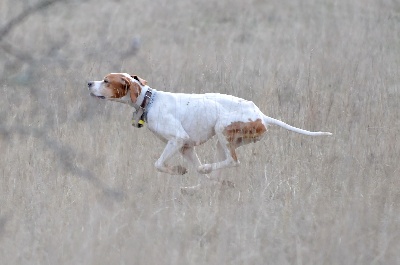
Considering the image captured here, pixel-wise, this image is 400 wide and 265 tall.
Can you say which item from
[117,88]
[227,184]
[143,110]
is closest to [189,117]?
[143,110]

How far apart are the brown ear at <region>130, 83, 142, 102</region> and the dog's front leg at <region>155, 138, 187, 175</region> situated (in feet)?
1.34

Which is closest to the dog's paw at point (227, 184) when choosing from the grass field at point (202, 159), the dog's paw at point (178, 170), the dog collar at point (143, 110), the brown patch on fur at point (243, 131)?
the grass field at point (202, 159)

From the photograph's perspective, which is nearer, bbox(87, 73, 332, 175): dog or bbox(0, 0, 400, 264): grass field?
bbox(0, 0, 400, 264): grass field

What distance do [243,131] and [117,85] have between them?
984 millimetres

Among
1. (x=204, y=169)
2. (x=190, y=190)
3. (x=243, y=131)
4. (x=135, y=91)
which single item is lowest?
(x=190, y=190)

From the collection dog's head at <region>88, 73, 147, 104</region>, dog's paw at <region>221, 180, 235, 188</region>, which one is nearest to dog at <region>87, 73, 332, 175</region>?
dog's head at <region>88, 73, 147, 104</region>

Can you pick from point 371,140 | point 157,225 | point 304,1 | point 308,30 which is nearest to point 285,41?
point 308,30

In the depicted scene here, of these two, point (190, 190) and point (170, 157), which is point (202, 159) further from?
point (190, 190)

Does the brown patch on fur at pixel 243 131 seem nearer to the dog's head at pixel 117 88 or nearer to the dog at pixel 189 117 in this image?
the dog at pixel 189 117

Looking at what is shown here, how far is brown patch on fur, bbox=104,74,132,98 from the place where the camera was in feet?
23.7

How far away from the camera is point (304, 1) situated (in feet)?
52.0

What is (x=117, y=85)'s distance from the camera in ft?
23.7

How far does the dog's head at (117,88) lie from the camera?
7.21 metres

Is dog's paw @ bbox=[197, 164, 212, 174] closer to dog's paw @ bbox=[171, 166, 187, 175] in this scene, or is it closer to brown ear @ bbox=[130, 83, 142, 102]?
dog's paw @ bbox=[171, 166, 187, 175]
